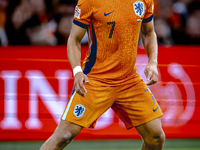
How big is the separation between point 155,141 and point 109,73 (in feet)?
2.27

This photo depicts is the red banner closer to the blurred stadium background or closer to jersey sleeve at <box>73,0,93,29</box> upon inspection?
the blurred stadium background

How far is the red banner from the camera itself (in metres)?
4.48

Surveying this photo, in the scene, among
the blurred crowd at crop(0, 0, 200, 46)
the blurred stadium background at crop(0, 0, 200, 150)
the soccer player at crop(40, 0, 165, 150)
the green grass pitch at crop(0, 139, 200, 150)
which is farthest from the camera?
the blurred crowd at crop(0, 0, 200, 46)

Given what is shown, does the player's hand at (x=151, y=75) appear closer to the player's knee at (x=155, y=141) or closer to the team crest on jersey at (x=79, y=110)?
the player's knee at (x=155, y=141)

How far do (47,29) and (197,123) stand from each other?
9.12ft

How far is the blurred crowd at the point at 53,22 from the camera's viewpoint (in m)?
5.04

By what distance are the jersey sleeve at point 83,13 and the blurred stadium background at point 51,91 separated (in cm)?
204

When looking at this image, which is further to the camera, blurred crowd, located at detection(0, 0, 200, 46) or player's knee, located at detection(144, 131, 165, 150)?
blurred crowd, located at detection(0, 0, 200, 46)

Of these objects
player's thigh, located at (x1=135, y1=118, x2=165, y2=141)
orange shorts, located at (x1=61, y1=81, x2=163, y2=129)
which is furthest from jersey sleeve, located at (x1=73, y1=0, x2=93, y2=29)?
player's thigh, located at (x1=135, y1=118, x2=165, y2=141)

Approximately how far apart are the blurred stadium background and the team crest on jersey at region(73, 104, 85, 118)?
6.27ft

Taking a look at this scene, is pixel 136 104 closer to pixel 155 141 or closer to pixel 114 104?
pixel 114 104

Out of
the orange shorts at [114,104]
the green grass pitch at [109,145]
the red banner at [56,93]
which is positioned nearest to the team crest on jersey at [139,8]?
the orange shorts at [114,104]

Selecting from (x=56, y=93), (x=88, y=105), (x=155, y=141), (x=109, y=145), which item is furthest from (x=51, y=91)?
(x=155, y=141)

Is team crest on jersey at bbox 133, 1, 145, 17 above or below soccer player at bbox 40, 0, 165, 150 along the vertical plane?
above
